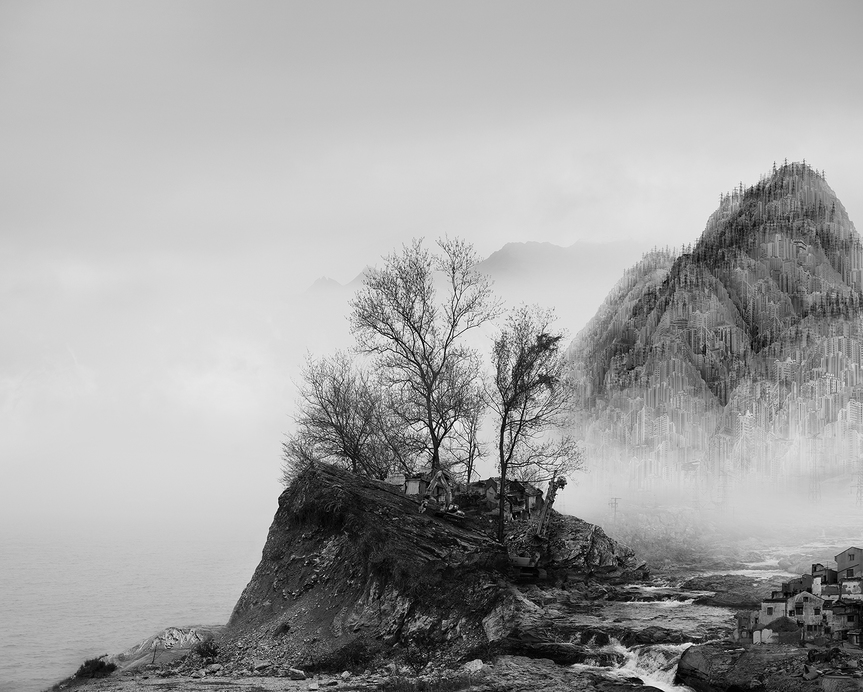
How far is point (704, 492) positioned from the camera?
651 ft

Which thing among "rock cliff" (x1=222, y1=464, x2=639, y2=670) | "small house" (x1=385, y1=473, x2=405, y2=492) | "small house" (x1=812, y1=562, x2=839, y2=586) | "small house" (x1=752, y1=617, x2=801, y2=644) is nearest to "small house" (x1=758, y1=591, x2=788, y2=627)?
"small house" (x1=752, y1=617, x2=801, y2=644)

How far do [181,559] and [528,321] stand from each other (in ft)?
376

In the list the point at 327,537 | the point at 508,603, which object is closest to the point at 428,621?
the point at 508,603

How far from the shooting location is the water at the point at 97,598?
53.5m

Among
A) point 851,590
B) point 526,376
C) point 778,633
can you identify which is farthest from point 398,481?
point 851,590

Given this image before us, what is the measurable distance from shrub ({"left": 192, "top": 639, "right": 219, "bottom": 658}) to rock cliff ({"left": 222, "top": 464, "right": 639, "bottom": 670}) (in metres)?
0.52

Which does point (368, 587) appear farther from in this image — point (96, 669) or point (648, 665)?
point (96, 669)

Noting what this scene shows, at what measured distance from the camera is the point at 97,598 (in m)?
87.4

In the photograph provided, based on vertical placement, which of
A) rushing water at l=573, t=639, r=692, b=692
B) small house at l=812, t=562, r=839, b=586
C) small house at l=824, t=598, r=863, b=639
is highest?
small house at l=812, t=562, r=839, b=586

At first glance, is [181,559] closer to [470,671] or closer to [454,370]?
[454,370]

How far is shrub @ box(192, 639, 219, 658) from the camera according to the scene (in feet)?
117

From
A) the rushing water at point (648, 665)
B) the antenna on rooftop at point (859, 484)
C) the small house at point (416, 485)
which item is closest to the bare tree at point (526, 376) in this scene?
the small house at point (416, 485)

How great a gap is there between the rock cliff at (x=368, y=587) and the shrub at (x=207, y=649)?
52 centimetres

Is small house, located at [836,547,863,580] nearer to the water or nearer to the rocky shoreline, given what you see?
→ the rocky shoreline
